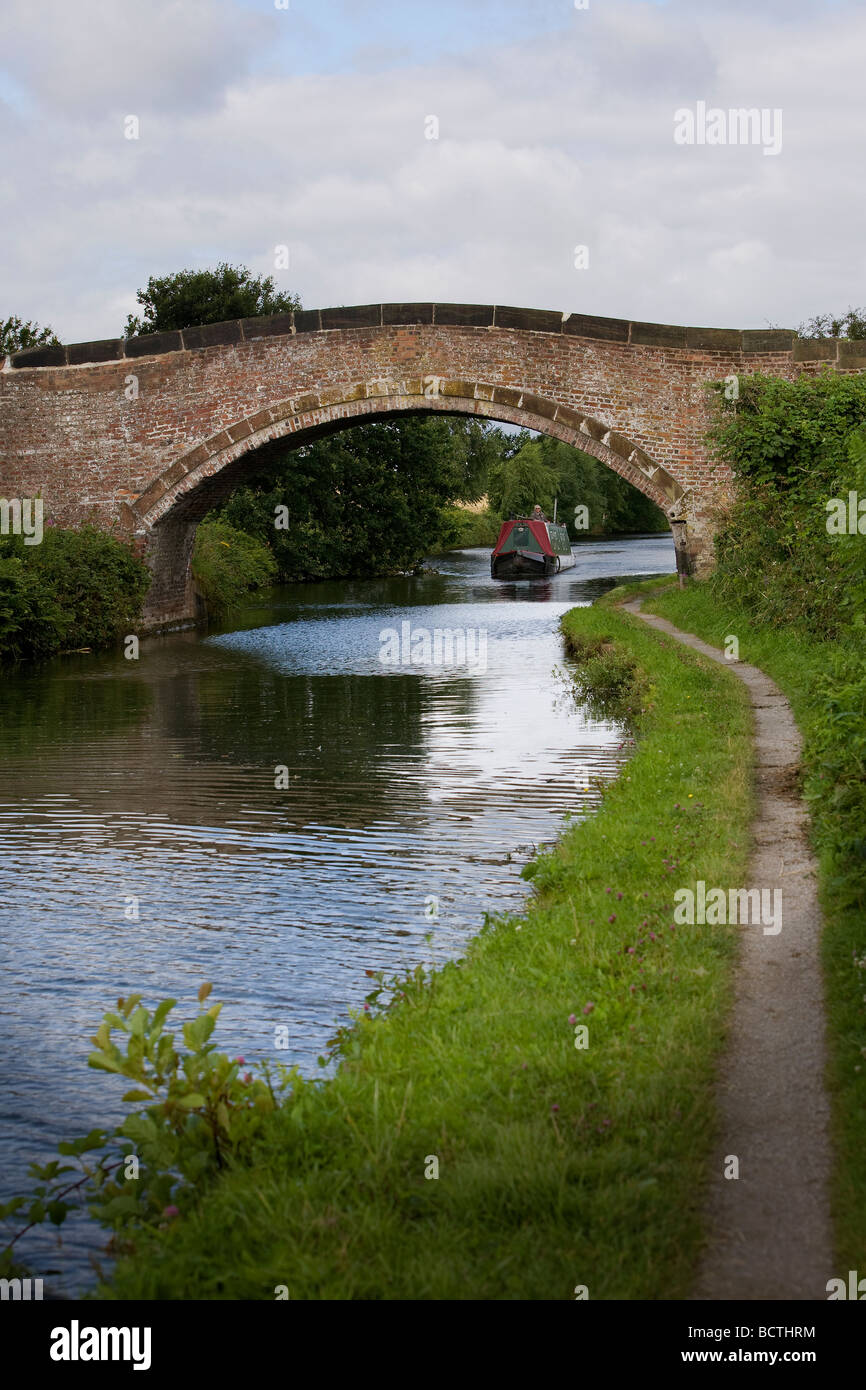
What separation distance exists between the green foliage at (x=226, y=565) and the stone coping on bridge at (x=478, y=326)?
15.8ft

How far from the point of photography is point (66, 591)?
18.0 meters

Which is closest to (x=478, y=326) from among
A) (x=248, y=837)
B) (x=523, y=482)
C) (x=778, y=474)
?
(x=778, y=474)

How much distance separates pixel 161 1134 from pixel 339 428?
1800cm

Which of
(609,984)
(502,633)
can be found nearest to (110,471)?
(502,633)

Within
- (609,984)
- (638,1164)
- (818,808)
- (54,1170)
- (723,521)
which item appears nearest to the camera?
(638,1164)

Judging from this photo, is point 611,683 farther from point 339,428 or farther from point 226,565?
point 226,565

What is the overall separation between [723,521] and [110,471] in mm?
9409

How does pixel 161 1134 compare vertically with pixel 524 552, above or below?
below

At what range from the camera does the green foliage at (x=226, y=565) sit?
23.9 meters

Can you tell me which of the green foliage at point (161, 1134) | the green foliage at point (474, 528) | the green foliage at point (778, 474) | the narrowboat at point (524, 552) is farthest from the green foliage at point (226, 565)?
the green foliage at point (474, 528)

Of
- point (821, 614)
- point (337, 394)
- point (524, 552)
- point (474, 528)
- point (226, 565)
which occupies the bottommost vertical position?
point (821, 614)

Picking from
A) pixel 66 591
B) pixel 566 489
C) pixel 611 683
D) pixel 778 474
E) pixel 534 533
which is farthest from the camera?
pixel 566 489
